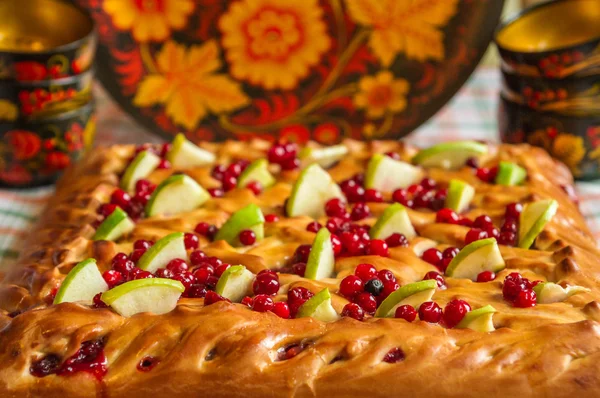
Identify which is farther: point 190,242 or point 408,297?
point 190,242

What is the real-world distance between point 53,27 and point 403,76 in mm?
1144

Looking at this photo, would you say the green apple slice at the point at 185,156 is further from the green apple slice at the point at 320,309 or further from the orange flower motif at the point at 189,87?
the green apple slice at the point at 320,309

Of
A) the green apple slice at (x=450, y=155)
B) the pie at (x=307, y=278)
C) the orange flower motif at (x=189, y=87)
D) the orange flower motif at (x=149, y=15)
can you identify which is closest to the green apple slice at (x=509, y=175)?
the pie at (x=307, y=278)

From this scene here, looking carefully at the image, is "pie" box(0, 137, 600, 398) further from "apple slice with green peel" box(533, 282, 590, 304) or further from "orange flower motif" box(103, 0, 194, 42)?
"orange flower motif" box(103, 0, 194, 42)

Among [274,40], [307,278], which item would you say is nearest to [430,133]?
[274,40]

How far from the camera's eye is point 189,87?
3.22 m

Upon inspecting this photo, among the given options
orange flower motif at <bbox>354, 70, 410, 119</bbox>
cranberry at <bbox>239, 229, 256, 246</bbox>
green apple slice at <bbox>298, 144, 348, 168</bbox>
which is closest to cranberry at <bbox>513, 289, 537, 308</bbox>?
cranberry at <bbox>239, 229, 256, 246</bbox>

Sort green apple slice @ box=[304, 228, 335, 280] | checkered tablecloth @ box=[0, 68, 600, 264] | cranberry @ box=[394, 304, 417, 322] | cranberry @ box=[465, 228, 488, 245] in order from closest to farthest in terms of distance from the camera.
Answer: cranberry @ box=[394, 304, 417, 322] → green apple slice @ box=[304, 228, 335, 280] → cranberry @ box=[465, 228, 488, 245] → checkered tablecloth @ box=[0, 68, 600, 264]

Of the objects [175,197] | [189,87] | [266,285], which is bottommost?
[189,87]

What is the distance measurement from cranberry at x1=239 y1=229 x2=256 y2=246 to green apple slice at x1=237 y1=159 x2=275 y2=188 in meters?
0.33

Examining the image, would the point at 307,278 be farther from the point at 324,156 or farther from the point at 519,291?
the point at 324,156

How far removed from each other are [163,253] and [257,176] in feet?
1.72

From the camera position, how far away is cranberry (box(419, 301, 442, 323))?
1.83 m

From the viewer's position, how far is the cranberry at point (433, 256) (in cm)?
212
